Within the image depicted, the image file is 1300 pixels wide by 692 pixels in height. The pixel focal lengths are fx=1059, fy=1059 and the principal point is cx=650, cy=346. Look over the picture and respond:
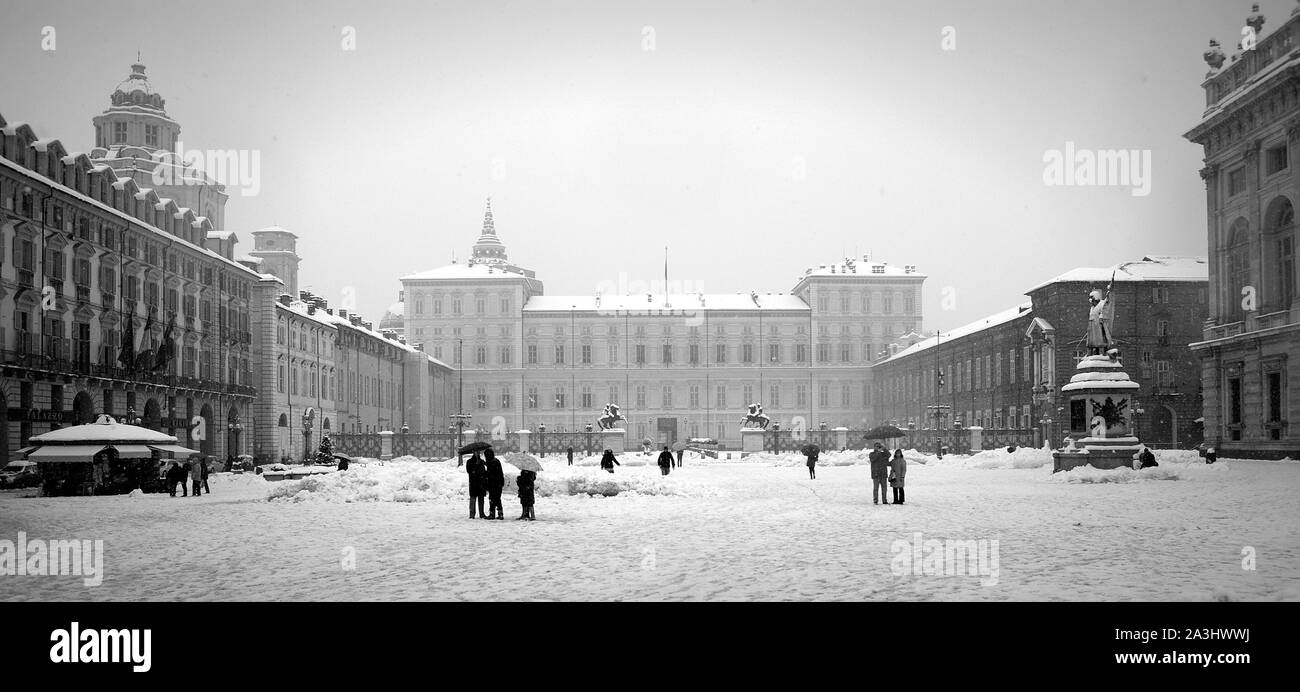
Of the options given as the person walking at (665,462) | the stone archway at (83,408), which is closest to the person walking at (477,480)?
the person walking at (665,462)

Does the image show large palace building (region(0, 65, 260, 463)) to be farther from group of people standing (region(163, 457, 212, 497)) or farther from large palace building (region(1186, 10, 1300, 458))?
large palace building (region(1186, 10, 1300, 458))

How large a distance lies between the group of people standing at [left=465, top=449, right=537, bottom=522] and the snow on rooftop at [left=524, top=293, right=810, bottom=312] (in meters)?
81.0

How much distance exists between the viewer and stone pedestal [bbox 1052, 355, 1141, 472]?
31.2m

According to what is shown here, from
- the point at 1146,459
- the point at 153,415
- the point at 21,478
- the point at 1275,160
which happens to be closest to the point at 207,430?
the point at 153,415

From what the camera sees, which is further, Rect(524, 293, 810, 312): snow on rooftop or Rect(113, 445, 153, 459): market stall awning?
Rect(524, 293, 810, 312): snow on rooftop

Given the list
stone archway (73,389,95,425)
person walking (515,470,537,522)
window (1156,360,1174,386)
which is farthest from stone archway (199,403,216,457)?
window (1156,360,1174,386)

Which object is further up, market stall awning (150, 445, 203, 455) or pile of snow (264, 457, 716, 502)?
market stall awning (150, 445, 203, 455)

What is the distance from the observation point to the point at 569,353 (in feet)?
331

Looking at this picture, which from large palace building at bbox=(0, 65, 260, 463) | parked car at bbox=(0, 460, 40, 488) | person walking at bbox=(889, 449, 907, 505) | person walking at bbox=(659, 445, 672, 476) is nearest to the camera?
person walking at bbox=(889, 449, 907, 505)

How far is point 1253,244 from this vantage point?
1594 inches

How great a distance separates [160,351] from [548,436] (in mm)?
27626

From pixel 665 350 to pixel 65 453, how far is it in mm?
75811
